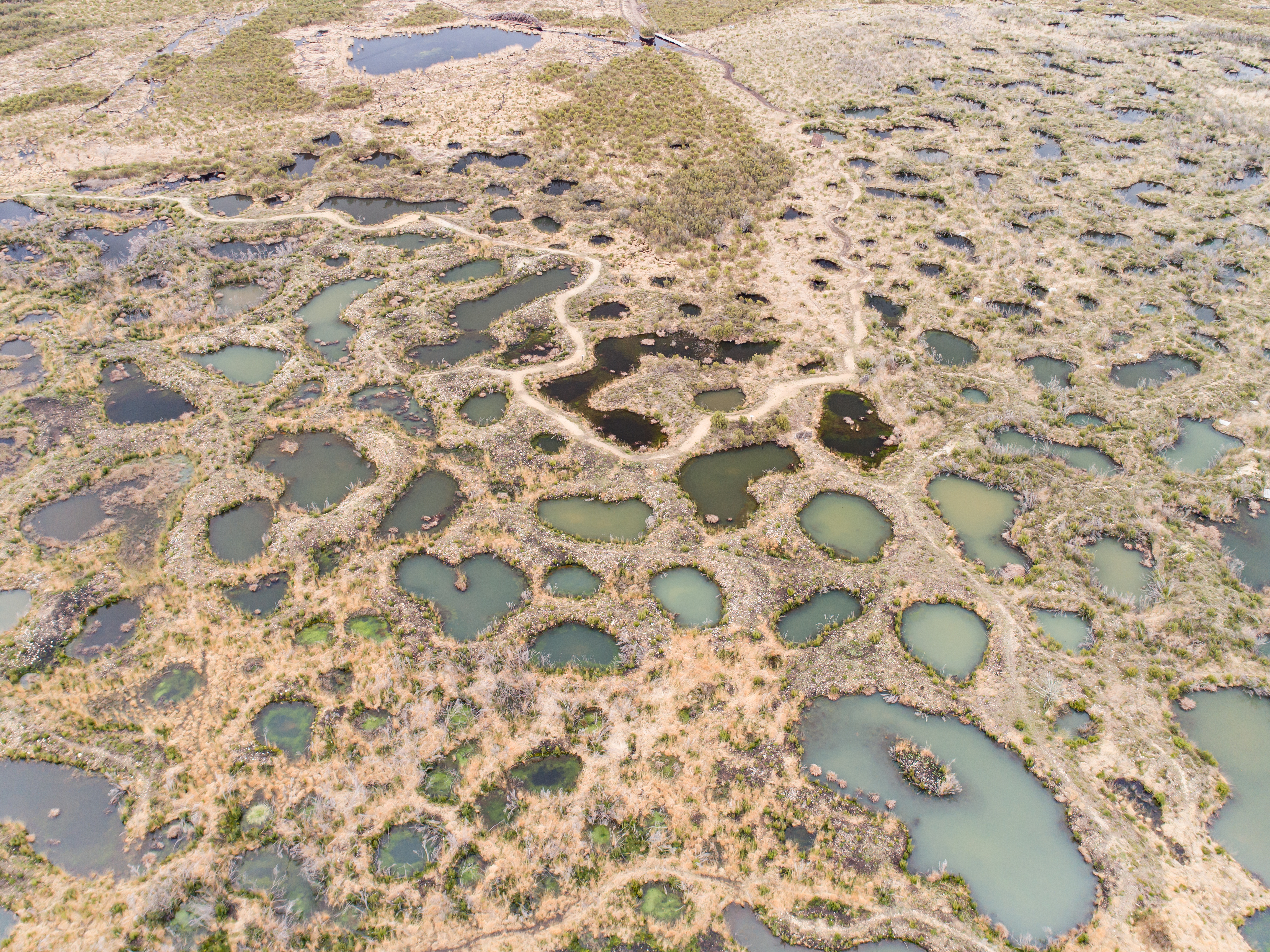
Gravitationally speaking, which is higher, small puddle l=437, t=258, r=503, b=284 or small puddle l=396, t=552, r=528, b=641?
small puddle l=437, t=258, r=503, b=284

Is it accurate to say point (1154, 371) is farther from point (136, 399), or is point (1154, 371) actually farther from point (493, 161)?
point (136, 399)

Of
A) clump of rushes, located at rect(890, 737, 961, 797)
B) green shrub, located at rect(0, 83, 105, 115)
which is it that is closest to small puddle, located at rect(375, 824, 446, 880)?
clump of rushes, located at rect(890, 737, 961, 797)

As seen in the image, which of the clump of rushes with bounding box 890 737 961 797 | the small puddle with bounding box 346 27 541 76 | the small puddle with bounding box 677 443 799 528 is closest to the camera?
the clump of rushes with bounding box 890 737 961 797

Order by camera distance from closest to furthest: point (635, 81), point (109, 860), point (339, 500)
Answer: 1. point (109, 860)
2. point (339, 500)
3. point (635, 81)

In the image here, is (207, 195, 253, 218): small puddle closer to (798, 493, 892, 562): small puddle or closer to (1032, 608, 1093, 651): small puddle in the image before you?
(798, 493, 892, 562): small puddle

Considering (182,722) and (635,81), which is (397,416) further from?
(635,81)

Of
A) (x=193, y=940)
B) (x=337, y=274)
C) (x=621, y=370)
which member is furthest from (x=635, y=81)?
(x=193, y=940)
